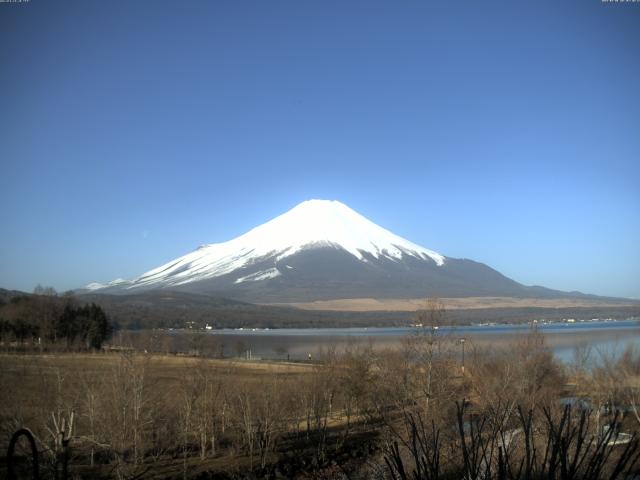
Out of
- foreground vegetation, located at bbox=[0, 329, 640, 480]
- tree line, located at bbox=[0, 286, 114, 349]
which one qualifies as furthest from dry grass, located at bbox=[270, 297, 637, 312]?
foreground vegetation, located at bbox=[0, 329, 640, 480]

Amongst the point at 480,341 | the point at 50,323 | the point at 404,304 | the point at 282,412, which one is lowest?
the point at 480,341

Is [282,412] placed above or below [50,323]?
below

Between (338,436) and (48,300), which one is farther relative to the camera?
(48,300)

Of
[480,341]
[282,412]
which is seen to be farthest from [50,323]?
[282,412]

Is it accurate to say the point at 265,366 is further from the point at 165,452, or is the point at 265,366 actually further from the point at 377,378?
the point at 165,452

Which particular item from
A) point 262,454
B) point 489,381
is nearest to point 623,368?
point 489,381

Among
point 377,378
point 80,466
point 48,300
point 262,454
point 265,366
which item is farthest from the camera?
point 48,300

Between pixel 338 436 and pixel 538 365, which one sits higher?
pixel 538 365

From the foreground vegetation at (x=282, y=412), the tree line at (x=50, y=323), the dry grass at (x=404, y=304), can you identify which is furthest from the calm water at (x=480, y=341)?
the dry grass at (x=404, y=304)

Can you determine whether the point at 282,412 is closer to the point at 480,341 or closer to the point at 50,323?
the point at 480,341

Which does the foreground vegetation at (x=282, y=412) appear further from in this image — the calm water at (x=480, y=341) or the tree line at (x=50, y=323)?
the tree line at (x=50, y=323)

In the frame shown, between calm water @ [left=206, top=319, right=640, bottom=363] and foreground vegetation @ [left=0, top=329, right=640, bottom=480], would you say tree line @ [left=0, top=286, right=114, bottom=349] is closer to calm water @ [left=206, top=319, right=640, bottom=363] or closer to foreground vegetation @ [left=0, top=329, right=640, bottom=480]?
calm water @ [left=206, top=319, right=640, bottom=363]

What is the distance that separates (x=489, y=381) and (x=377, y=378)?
5.35 metres

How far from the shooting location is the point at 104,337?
66.9m
